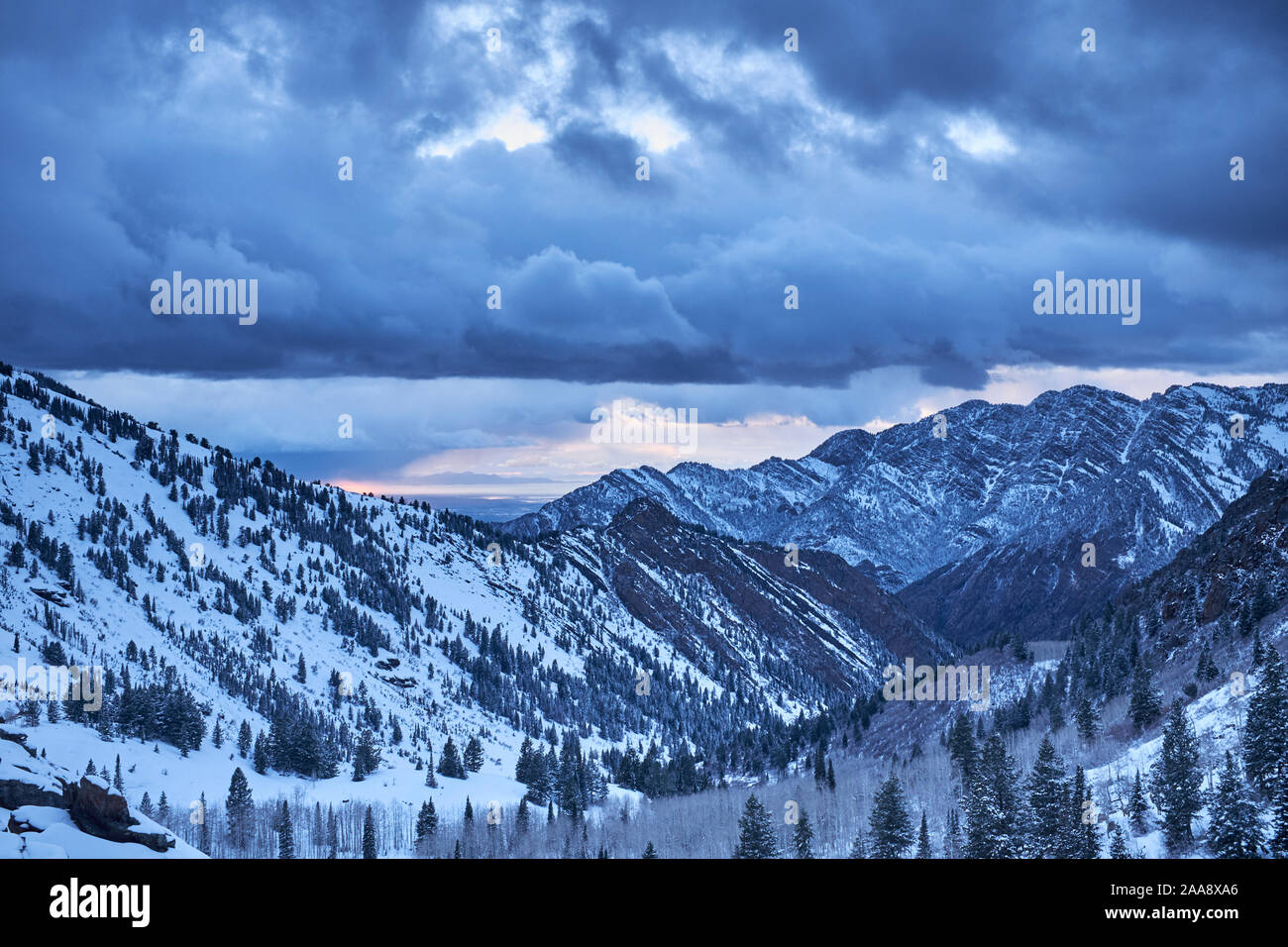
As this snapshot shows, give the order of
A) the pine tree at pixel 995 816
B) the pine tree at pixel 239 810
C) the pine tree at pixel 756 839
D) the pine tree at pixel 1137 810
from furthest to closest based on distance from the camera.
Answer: the pine tree at pixel 239 810 → the pine tree at pixel 756 839 → the pine tree at pixel 1137 810 → the pine tree at pixel 995 816

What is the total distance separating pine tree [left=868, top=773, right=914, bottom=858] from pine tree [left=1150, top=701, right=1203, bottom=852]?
85.1ft

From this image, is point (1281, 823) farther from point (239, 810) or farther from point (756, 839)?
point (239, 810)

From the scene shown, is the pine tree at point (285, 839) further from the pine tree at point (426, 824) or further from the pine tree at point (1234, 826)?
the pine tree at point (1234, 826)

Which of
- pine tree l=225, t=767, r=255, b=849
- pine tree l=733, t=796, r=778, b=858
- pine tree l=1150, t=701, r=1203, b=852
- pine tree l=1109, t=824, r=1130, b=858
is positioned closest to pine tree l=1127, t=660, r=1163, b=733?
pine tree l=1150, t=701, r=1203, b=852

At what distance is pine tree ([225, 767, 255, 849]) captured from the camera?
499ft

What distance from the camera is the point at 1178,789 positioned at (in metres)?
86.2

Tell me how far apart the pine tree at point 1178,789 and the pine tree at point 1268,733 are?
14.6ft

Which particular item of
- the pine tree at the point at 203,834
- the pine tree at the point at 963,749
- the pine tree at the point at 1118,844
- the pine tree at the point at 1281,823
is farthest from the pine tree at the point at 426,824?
the pine tree at the point at 1281,823

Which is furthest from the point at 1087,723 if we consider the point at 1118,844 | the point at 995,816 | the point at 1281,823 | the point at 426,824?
the point at 426,824

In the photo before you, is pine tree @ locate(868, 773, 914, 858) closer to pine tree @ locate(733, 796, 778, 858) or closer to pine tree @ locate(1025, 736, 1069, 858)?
pine tree @ locate(733, 796, 778, 858)

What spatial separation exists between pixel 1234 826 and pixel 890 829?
138ft

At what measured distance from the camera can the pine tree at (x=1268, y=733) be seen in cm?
8212
